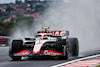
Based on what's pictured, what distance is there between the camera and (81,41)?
27.4 metres

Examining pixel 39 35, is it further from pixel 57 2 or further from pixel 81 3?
pixel 57 2

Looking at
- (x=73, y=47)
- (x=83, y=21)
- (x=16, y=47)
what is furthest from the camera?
(x=83, y=21)

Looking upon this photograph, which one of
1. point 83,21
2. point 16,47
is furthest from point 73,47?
point 83,21

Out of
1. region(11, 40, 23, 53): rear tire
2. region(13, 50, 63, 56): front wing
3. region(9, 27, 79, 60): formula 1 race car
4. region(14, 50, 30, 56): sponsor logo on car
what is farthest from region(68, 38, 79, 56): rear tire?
region(11, 40, 23, 53): rear tire

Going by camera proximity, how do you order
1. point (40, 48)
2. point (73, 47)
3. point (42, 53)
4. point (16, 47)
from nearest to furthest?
point (42, 53), point (40, 48), point (16, 47), point (73, 47)

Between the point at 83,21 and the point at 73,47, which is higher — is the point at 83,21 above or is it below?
above

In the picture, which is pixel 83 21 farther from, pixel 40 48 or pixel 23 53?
pixel 23 53

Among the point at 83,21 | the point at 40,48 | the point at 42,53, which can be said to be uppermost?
the point at 83,21

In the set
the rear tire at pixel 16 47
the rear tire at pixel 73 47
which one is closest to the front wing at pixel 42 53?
the rear tire at pixel 16 47

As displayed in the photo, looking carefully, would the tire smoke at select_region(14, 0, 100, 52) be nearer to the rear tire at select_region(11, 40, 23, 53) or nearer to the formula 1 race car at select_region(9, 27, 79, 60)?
the formula 1 race car at select_region(9, 27, 79, 60)

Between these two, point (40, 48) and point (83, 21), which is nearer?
point (40, 48)

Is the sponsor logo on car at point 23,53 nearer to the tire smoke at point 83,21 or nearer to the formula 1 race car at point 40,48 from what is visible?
the formula 1 race car at point 40,48

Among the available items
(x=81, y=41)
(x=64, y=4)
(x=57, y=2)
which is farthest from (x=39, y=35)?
(x=57, y=2)

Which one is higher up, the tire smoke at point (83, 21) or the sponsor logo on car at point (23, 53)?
the tire smoke at point (83, 21)
